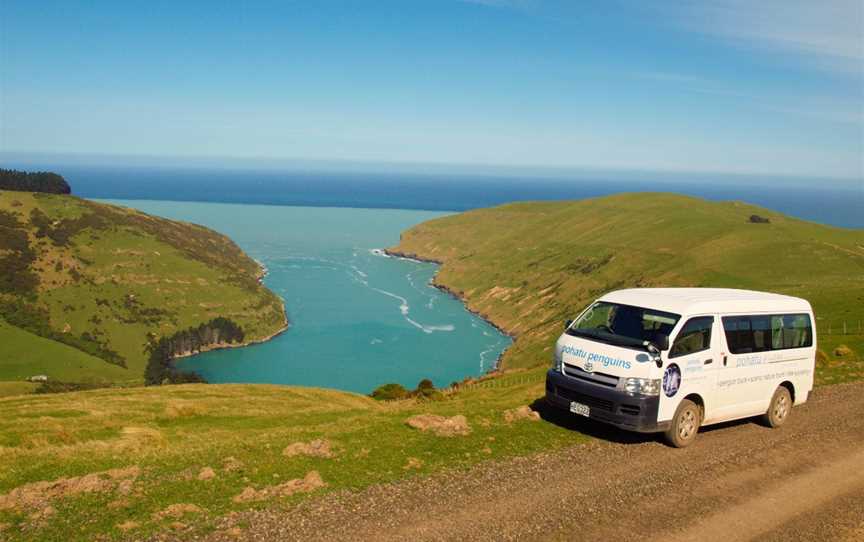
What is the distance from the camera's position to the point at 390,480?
14.6 meters

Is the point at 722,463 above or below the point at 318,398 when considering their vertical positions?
above

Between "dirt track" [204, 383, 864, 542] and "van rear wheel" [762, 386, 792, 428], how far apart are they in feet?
5.37

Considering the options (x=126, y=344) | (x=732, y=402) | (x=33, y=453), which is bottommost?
(x=126, y=344)

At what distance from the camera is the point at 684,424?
17.7 meters

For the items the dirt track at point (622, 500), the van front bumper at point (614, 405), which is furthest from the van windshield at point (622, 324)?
the dirt track at point (622, 500)

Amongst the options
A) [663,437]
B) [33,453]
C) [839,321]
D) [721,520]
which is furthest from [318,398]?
[839,321]

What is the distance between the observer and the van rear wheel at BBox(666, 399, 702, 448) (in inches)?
682

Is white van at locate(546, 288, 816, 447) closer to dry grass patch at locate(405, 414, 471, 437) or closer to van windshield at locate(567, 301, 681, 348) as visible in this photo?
van windshield at locate(567, 301, 681, 348)

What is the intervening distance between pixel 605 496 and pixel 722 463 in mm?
4608

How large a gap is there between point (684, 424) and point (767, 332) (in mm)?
4794

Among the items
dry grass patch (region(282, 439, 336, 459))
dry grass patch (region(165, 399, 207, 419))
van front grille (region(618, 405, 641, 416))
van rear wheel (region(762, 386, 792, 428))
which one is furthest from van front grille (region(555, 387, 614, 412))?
dry grass patch (region(165, 399, 207, 419))

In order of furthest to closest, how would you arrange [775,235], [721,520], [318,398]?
[775,235] < [318,398] < [721,520]

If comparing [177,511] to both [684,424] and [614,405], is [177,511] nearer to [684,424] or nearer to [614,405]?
[614,405]

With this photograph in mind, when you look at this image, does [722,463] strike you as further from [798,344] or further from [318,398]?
[318,398]
